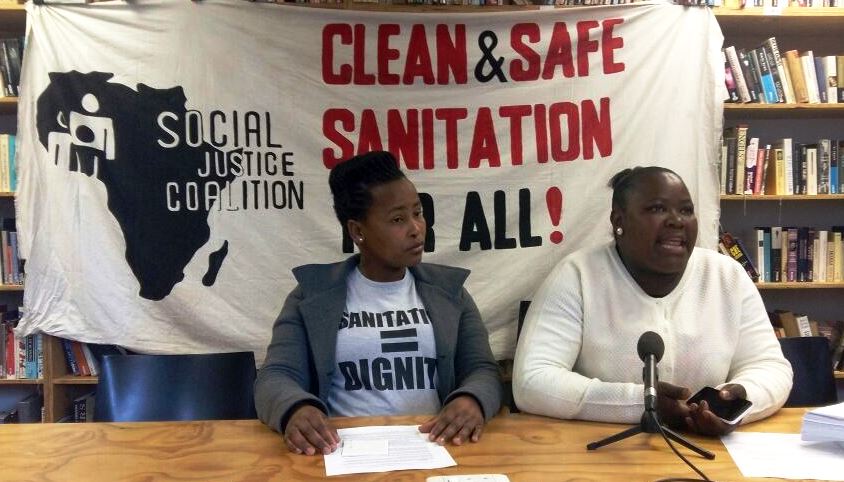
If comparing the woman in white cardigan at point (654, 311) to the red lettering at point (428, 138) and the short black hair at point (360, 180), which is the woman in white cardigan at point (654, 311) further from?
the red lettering at point (428, 138)

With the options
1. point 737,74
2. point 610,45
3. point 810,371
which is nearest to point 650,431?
point 810,371

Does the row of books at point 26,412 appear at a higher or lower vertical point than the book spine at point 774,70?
lower

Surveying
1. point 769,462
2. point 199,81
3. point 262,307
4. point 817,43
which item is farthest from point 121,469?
point 817,43

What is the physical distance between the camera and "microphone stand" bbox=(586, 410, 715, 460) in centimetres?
127

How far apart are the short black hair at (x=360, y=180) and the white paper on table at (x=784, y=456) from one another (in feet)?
3.53

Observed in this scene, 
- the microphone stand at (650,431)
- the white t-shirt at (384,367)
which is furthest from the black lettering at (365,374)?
the microphone stand at (650,431)

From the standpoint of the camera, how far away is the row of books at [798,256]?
9.86ft

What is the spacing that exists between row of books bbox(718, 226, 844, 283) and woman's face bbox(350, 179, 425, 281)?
5.52 feet

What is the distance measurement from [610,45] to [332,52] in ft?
3.54

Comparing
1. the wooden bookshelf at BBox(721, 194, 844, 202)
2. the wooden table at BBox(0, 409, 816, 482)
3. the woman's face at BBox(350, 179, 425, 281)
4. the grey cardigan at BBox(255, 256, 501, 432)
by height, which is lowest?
the wooden table at BBox(0, 409, 816, 482)

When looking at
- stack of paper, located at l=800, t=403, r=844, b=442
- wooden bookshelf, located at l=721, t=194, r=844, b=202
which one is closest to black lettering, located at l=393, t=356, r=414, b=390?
stack of paper, located at l=800, t=403, r=844, b=442

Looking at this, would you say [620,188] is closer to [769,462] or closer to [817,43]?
[769,462]

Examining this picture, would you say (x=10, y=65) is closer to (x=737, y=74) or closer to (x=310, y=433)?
(x=310, y=433)

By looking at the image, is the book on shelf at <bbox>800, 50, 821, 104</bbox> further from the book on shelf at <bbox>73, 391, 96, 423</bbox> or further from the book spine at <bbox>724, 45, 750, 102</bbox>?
the book on shelf at <bbox>73, 391, 96, 423</bbox>
